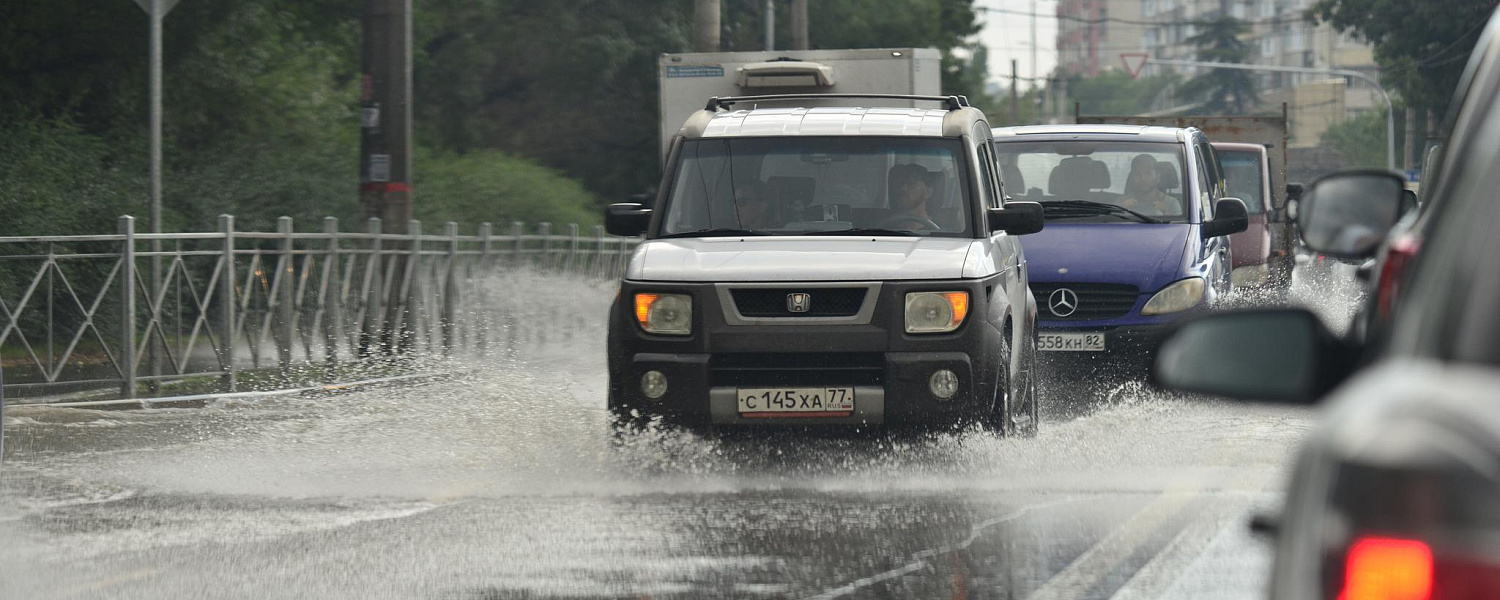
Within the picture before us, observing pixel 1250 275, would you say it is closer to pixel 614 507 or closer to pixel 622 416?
pixel 622 416

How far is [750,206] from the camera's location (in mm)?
10586

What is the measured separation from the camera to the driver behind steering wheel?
10445 millimetres

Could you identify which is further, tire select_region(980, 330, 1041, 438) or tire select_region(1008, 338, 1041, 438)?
tire select_region(1008, 338, 1041, 438)

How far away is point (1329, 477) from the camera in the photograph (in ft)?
6.44

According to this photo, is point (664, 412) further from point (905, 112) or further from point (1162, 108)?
point (1162, 108)

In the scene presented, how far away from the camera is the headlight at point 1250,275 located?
19.3 m

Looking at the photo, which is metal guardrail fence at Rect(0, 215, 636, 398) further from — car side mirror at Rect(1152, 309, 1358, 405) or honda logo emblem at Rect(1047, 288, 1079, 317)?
car side mirror at Rect(1152, 309, 1358, 405)

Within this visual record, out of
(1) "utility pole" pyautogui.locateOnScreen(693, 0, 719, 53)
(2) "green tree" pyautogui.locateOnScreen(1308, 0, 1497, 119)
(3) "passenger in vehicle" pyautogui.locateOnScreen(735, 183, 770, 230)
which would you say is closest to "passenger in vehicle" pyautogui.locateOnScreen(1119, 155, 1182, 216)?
(3) "passenger in vehicle" pyautogui.locateOnScreen(735, 183, 770, 230)

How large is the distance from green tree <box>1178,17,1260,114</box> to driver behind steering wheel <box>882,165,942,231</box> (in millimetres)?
134031

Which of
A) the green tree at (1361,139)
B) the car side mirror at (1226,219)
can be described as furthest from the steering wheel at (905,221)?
the green tree at (1361,139)

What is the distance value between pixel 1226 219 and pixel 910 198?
13.7ft

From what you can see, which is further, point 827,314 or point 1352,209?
point 827,314

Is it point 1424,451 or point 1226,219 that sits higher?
point 1226,219

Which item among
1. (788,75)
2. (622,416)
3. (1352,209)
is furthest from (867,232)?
(788,75)
